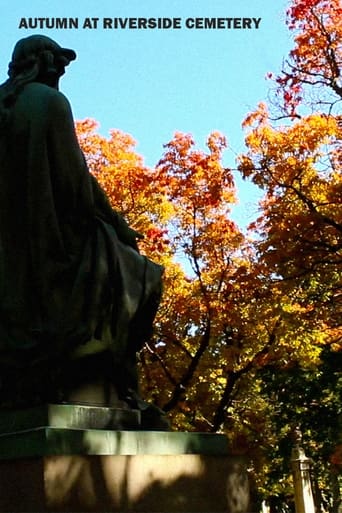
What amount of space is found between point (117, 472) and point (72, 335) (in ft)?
2.83

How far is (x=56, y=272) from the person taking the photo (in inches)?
191

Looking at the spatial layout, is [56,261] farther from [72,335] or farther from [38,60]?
[38,60]

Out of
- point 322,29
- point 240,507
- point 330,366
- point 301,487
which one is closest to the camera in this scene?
point 240,507

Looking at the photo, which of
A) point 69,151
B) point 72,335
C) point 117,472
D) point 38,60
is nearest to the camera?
point 117,472

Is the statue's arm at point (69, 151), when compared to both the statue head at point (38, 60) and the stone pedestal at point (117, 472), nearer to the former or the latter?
the statue head at point (38, 60)

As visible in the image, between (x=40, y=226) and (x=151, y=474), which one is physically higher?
(x=40, y=226)

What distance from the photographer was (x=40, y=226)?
16.0ft

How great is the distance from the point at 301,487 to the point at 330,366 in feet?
17.9

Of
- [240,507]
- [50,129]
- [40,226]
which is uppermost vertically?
[50,129]

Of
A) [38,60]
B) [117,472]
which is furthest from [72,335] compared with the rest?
[38,60]

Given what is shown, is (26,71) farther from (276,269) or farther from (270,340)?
(270,340)

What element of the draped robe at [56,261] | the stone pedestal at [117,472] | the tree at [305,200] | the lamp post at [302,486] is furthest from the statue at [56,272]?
the lamp post at [302,486]

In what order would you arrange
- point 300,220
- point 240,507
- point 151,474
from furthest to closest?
point 300,220, point 240,507, point 151,474

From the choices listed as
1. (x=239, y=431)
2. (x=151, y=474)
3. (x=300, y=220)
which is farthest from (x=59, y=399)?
(x=239, y=431)
